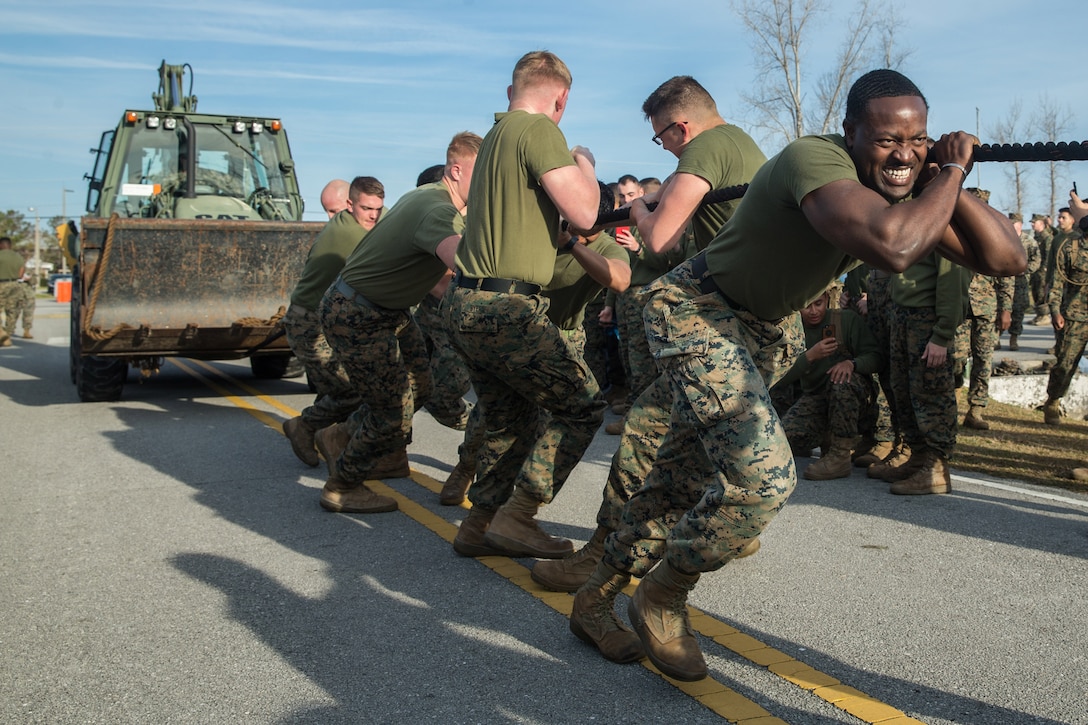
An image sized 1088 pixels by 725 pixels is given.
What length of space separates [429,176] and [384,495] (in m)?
2.25

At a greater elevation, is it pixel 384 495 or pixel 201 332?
pixel 201 332

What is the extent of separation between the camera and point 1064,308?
8.53 m

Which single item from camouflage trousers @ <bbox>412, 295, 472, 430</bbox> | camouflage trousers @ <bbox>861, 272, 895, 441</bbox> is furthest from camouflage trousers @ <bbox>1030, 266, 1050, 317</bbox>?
camouflage trousers @ <bbox>412, 295, 472, 430</bbox>

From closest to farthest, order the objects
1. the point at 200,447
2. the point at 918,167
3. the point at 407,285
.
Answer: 1. the point at 918,167
2. the point at 407,285
3. the point at 200,447

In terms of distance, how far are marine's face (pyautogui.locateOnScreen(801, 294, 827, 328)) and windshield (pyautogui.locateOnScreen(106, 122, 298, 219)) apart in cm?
697

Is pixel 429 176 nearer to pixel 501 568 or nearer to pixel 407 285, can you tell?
pixel 407 285

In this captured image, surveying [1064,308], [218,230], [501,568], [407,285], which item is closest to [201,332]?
[218,230]

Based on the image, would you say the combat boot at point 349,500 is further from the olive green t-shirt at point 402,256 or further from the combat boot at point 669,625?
the combat boot at point 669,625

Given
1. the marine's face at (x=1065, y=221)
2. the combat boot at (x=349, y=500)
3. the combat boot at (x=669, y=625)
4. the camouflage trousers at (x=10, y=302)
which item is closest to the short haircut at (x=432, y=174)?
the combat boot at (x=349, y=500)

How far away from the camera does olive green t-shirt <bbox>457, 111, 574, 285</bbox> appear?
4270 millimetres

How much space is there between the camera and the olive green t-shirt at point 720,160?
399 centimetres

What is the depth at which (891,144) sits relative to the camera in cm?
296

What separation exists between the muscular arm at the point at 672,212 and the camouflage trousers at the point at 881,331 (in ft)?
11.4

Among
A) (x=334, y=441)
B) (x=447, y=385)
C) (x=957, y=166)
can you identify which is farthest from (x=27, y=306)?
(x=957, y=166)
